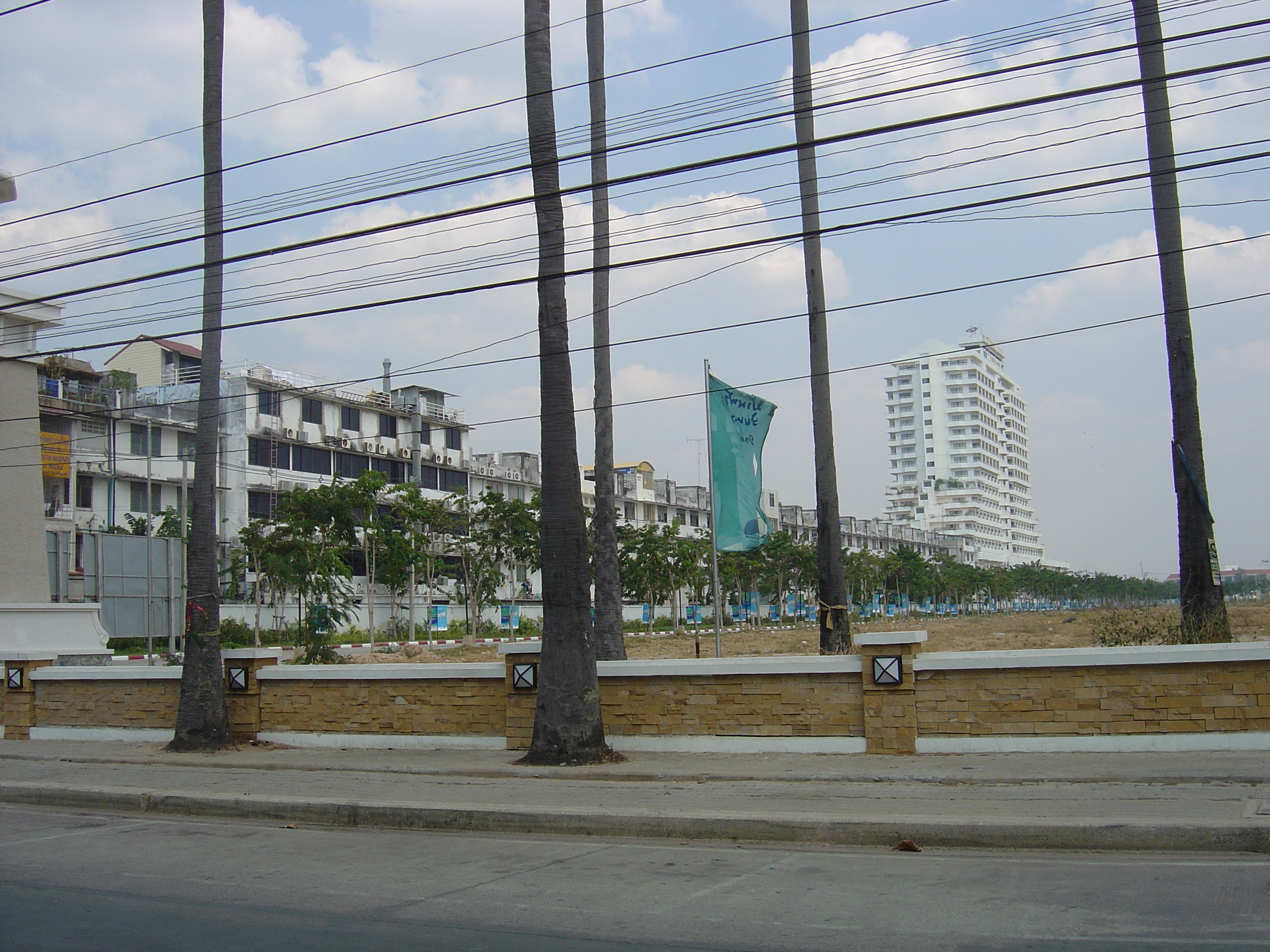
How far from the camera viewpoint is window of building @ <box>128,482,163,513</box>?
52781mm

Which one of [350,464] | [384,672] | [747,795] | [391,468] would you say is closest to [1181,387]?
[747,795]

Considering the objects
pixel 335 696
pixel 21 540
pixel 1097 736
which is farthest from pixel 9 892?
pixel 21 540

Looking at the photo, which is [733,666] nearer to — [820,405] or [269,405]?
[820,405]

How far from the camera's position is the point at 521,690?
46.1 ft

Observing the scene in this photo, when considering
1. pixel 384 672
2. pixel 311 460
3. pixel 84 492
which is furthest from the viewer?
pixel 311 460

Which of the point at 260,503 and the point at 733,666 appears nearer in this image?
the point at 733,666

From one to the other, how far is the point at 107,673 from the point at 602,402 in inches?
392

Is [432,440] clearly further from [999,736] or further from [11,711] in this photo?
[999,736]

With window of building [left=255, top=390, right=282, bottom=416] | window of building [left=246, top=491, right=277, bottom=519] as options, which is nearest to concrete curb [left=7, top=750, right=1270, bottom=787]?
window of building [left=246, top=491, right=277, bottom=519]

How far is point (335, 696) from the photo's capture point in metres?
15.5

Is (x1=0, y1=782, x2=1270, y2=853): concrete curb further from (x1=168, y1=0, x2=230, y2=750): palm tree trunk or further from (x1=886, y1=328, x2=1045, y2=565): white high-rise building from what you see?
(x1=886, y1=328, x2=1045, y2=565): white high-rise building

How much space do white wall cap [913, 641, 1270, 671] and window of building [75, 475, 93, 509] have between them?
46.9 m

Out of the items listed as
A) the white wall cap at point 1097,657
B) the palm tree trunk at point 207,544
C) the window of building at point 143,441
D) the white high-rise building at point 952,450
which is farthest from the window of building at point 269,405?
the white high-rise building at point 952,450

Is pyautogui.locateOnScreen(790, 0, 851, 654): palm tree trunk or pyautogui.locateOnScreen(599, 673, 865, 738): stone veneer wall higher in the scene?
pyautogui.locateOnScreen(790, 0, 851, 654): palm tree trunk
